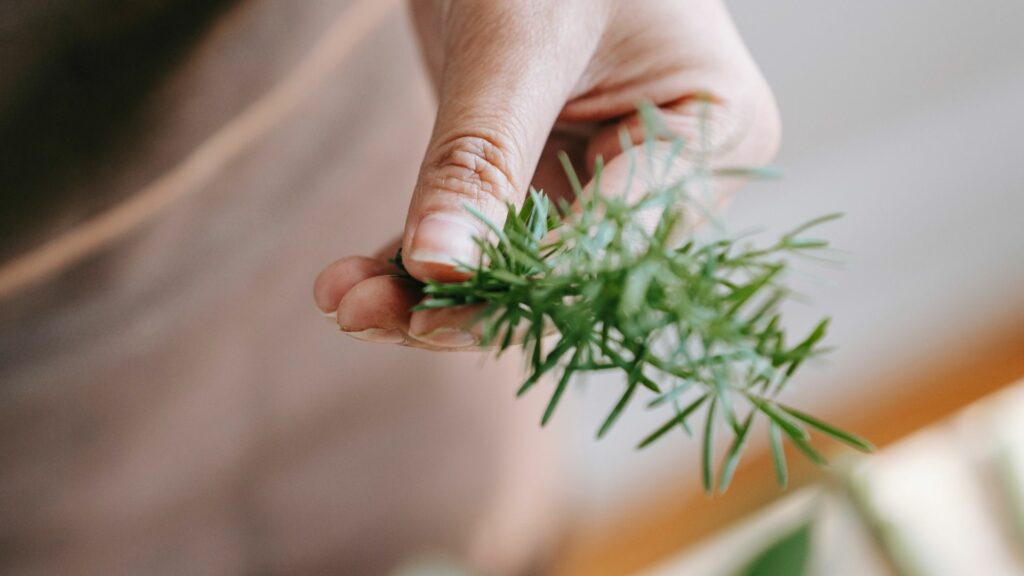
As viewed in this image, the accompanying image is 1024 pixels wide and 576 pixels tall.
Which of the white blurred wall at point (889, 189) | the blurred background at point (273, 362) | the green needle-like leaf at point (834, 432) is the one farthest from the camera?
the white blurred wall at point (889, 189)

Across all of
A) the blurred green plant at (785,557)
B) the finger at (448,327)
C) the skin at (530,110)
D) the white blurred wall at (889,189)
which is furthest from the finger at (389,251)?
the white blurred wall at (889,189)

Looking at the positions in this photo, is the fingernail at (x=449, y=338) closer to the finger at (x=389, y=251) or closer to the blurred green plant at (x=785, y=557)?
the finger at (x=389, y=251)

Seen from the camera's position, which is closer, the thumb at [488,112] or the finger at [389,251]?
the thumb at [488,112]

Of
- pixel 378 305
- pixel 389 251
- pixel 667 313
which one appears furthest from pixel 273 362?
pixel 667 313

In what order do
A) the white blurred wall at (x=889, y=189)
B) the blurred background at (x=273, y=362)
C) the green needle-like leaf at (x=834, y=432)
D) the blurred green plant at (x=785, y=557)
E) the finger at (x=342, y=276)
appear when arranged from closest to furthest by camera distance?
the green needle-like leaf at (x=834, y=432)
the finger at (x=342, y=276)
the blurred background at (x=273, y=362)
the blurred green plant at (x=785, y=557)
the white blurred wall at (x=889, y=189)

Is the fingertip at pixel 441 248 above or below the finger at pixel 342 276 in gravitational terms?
below

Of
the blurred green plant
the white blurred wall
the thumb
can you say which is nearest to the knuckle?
the thumb

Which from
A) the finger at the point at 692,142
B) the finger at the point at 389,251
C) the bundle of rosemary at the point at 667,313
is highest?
the finger at the point at 389,251

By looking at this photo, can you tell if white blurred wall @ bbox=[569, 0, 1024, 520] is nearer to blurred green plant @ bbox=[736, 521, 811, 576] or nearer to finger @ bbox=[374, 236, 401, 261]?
blurred green plant @ bbox=[736, 521, 811, 576]
